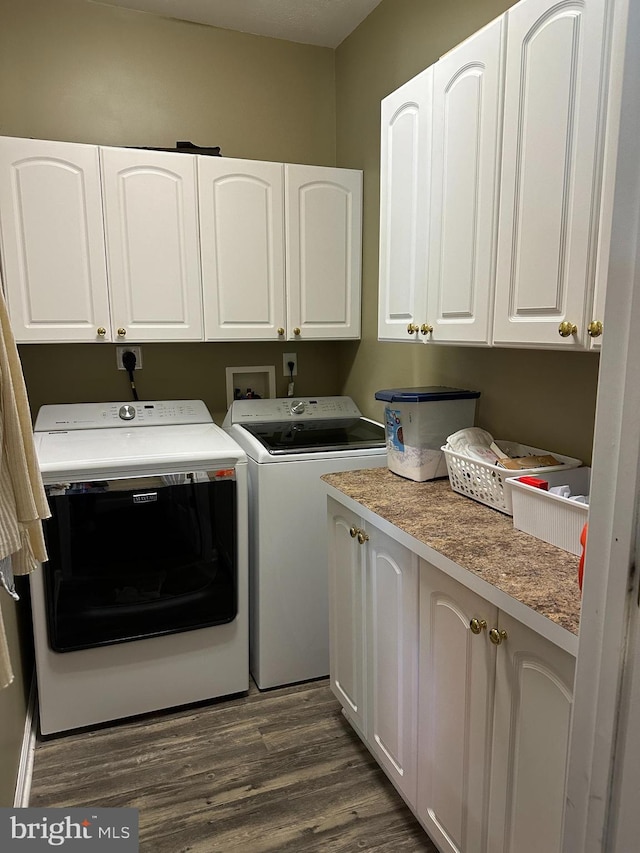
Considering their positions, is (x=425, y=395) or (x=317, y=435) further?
(x=317, y=435)

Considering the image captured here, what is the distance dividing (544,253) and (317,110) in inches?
77.7

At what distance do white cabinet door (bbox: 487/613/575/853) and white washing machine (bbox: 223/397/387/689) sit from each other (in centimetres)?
114

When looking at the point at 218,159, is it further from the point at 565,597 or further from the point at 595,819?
the point at 595,819

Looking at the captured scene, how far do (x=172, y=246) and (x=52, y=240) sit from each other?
0.44 m

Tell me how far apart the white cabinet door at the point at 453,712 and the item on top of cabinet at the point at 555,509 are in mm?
251

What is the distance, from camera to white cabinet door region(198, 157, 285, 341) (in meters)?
2.36

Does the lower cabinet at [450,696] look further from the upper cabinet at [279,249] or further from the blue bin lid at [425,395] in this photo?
the upper cabinet at [279,249]

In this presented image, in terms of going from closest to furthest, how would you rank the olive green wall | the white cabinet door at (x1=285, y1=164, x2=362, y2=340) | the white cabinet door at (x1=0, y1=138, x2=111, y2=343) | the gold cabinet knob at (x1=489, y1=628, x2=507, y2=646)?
the gold cabinet knob at (x1=489, y1=628, x2=507, y2=646) → the olive green wall → the white cabinet door at (x1=0, y1=138, x2=111, y2=343) → the white cabinet door at (x1=285, y1=164, x2=362, y2=340)

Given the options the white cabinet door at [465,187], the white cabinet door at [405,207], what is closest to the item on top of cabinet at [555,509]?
the white cabinet door at [465,187]

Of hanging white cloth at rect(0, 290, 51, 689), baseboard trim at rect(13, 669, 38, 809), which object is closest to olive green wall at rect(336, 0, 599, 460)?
hanging white cloth at rect(0, 290, 51, 689)

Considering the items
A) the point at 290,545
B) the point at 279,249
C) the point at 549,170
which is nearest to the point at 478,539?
the point at 549,170

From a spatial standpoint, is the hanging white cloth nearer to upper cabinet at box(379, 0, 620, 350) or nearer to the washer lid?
the washer lid

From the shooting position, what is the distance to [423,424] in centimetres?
183

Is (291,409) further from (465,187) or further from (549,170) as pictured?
(549,170)
